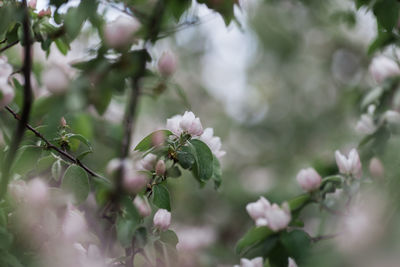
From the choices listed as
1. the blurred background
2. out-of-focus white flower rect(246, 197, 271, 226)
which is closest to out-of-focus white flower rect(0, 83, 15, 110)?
out-of-focus white flower rect(246, 197, 271, 226)

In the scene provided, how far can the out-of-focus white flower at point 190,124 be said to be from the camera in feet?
3.74

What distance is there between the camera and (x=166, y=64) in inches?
51.6

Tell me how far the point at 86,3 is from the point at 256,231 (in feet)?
2.32

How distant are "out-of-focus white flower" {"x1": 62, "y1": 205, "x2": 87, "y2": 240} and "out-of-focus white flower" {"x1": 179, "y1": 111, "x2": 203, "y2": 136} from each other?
1.06 ft

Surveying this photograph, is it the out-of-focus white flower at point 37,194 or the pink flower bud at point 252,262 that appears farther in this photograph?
the pink flower bud at point 252,262

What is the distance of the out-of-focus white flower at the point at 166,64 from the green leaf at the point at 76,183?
1.34 ft

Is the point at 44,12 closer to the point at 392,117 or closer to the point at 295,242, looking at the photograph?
the point at 295,242

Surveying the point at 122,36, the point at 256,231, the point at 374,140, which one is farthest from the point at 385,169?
the point at 122,36

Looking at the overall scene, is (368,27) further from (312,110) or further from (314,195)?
(314,195)

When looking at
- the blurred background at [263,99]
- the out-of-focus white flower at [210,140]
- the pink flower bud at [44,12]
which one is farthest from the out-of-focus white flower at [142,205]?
the blurred background at [263,99]

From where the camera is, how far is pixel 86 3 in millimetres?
1011

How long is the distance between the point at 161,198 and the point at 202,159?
0.43 feet

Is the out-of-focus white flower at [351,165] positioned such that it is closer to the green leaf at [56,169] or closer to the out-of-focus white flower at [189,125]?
the out-of-focus white flower at [189,125]

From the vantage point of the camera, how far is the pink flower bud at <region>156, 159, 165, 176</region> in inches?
43.9
